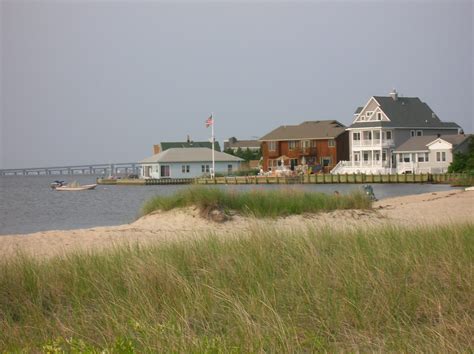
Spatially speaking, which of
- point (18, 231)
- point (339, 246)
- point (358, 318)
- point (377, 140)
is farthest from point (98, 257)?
point (377, 140)

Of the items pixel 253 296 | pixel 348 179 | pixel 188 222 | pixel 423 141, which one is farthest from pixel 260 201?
pixel 423 141

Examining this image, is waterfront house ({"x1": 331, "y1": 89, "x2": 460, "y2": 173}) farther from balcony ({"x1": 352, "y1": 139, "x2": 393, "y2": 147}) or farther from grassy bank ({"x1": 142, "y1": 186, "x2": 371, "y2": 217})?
grassy bank ({"x1": 142, "y1": 186, "x2": 371, "y2": 217})

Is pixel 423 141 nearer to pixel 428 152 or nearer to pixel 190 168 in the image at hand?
pixel 428 152

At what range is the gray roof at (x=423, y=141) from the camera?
69688mm

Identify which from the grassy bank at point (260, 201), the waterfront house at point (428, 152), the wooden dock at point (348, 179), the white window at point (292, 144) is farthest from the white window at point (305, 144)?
the grassy bank at point (260, 201)

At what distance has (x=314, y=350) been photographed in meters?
7.10

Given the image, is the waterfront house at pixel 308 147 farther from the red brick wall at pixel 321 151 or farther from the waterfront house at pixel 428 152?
the waterfront house at pixel 428 152

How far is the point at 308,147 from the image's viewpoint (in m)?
84.4

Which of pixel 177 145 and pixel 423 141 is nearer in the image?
pixel 423 141

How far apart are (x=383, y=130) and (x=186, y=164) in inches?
963

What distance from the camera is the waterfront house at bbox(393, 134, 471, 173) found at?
6931cm

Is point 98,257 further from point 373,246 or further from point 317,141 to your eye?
point 317,141

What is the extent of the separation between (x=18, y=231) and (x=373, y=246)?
22424 millimetres

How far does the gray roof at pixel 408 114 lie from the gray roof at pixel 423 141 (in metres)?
2.92
